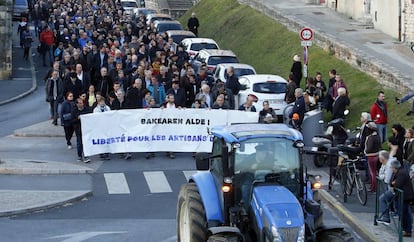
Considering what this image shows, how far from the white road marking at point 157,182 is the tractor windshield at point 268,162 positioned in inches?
344

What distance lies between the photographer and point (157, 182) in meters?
24.9

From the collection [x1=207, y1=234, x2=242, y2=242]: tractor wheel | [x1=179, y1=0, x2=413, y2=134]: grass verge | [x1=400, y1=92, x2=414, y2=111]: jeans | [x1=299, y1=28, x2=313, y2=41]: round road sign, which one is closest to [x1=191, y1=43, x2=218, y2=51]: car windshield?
[x1=179, y1=0, x2=413, y2=134]: grass verge

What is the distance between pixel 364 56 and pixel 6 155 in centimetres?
1363

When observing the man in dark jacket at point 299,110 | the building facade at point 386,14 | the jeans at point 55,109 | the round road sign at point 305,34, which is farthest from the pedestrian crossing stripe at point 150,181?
the building facade at point 386,14

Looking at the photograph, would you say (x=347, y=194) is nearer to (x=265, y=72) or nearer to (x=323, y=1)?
(x=265, y=72)

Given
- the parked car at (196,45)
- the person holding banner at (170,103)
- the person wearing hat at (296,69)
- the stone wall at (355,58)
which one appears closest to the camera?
the person holding banner at (170,103)

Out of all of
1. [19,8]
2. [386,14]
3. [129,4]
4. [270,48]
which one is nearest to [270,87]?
[386,14]

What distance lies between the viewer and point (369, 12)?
4619 centimetres

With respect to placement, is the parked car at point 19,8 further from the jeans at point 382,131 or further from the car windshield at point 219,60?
the jeans at point 382,131

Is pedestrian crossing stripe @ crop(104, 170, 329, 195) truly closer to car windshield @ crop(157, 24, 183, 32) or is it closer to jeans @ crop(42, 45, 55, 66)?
jeans @ crop(42, 45, 55, 66)

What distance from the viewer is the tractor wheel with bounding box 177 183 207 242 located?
15562mm

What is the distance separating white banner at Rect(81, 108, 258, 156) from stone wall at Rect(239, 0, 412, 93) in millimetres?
6269

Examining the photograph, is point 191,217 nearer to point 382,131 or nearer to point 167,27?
point 382,131

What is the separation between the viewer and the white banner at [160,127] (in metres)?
27.6
